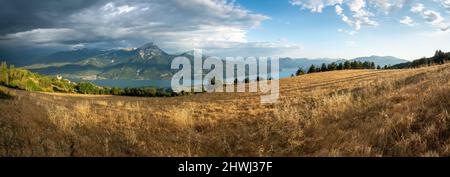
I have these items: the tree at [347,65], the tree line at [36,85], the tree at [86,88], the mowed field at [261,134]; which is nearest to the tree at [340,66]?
the tree at [347,65]

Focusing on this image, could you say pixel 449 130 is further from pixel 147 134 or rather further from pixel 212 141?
pixel 147 134

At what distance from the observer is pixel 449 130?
19.7 feet

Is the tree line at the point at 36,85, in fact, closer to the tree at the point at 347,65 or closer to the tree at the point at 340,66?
the tree at the point at 340,66

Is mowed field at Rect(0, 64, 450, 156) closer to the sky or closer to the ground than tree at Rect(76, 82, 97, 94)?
closer to the sky

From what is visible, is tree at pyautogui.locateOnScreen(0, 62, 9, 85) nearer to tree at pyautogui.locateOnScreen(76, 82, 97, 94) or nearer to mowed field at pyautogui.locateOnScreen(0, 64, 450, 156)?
tree at pyautogui.locateOnScreen(76, 82, 97, 94)

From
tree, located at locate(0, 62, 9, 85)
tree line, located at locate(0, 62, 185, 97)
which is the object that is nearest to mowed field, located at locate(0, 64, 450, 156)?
tree line, located at locate(0, 62, 185, 97)

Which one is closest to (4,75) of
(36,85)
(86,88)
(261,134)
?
(36,85)

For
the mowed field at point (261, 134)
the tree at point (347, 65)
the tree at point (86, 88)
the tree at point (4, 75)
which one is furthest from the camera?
the tree at point (86, 88)

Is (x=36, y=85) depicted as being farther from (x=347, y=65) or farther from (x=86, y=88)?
(x=347, y=65)

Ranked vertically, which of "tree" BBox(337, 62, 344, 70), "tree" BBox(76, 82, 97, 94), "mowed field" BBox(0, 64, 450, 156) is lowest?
"tree" BBox(76, 82, 97, 94)

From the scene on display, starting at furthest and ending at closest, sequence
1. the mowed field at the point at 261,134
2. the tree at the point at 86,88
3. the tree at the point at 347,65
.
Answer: the tree at the point at 86,88, the tree at the point at 347,65, the mowed field at the point at 261,134

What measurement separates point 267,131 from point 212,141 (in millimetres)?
1667

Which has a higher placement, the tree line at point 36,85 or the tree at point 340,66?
the tree at point 340,66
